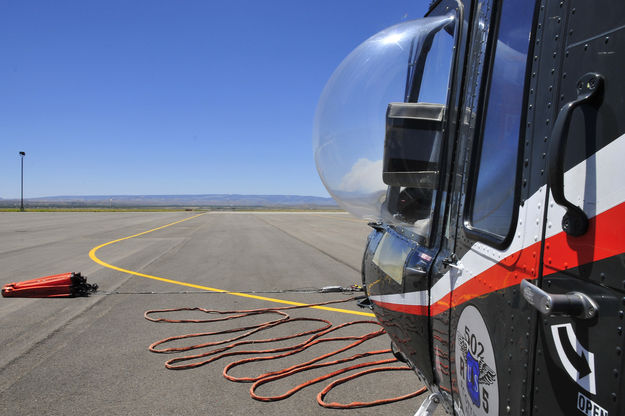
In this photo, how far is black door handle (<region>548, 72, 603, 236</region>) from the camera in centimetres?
118

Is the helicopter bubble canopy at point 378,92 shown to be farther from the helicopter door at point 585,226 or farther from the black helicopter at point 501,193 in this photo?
the helicopter door at point 585,226

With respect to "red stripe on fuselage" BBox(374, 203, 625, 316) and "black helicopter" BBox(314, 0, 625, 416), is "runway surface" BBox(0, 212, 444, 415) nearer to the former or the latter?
"black helicopter" BBox(314, 0, 625, 416)

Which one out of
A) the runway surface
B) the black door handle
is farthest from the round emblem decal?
the runway surface

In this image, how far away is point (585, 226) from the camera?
3.85ft

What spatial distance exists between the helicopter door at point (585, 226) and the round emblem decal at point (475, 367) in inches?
11.3

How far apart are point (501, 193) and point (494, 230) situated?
0.49 feet

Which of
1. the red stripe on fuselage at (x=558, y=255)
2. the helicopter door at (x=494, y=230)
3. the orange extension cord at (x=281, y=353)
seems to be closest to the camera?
the red stripe on fuselage at (x=558, y=255)

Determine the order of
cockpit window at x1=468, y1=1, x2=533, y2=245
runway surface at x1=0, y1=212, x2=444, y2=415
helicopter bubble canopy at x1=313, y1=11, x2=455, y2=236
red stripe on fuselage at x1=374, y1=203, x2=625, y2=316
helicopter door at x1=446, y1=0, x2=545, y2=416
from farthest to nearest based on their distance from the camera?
1. runway surface at x1=0, y1=212, x2=444, y2=415
2. helicopter bubble canopy at x1=313, y1=11, x2=455, y2=236
3. cockpit window at x1=468, y1=1, x2=533, y2=245
4. helicopter door at x1=446, y1=0, x2=545, y2=416
5. red stripe on fuselage at x1=374, y1=203, x2=625, y2=316

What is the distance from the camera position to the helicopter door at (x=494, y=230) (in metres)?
1.47

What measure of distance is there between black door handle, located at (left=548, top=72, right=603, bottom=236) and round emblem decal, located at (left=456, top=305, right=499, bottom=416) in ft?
2.12

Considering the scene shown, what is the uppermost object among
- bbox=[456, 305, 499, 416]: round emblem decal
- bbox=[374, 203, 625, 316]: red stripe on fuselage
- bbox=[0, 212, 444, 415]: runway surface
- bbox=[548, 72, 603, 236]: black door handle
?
bbox=[548, 72, 603, 236]: black door handle

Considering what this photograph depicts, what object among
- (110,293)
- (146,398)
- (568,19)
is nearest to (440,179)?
(568,19)

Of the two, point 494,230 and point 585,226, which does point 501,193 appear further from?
point 585,226

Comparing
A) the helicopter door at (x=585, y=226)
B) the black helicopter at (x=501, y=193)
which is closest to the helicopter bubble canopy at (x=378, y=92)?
the black helicopter at (x=501, y=193)
